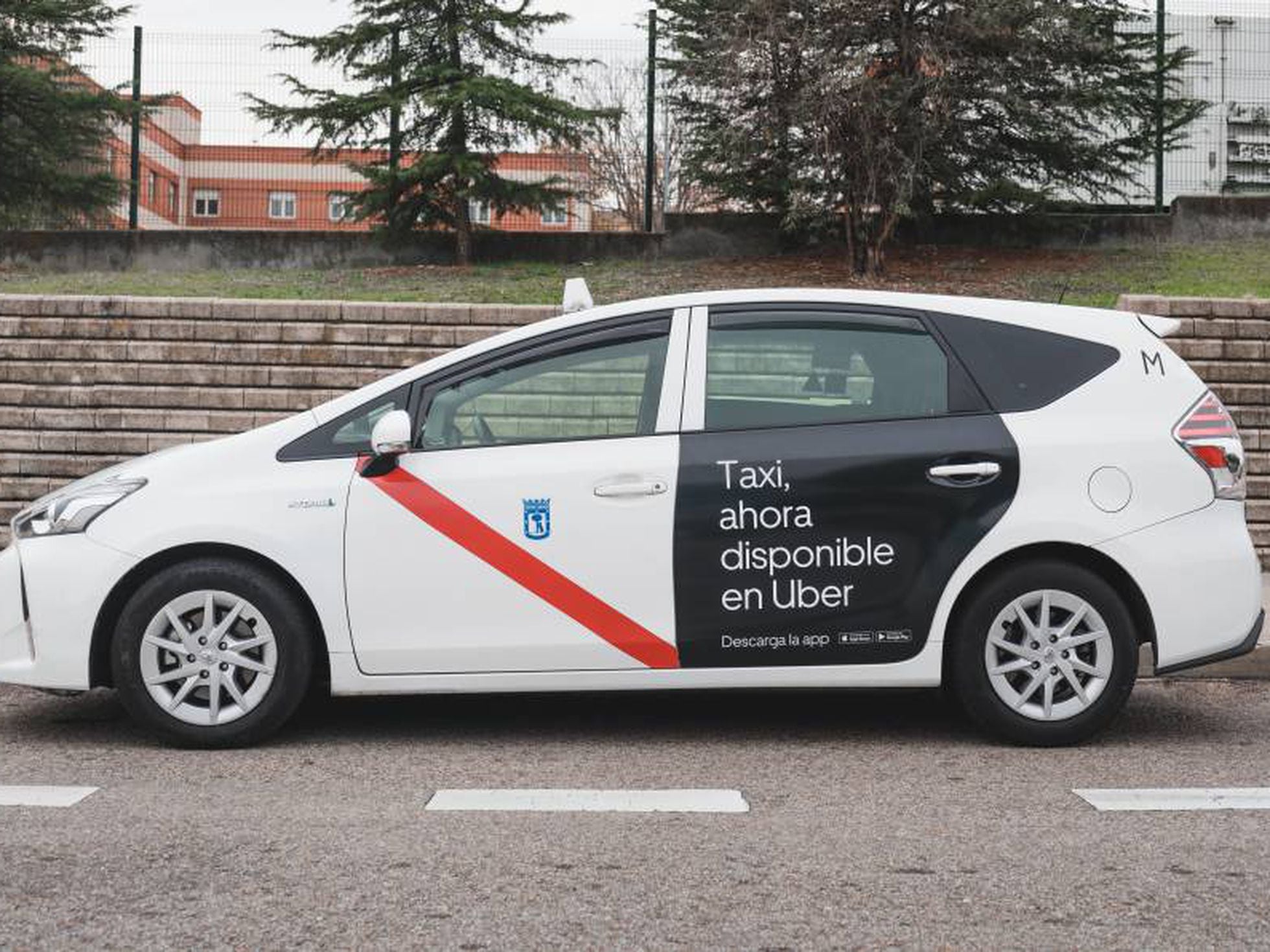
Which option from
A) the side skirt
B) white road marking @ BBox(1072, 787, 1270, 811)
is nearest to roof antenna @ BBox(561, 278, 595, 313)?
the side skirt

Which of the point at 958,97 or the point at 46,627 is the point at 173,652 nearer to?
the point at 46,627

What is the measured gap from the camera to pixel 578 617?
5.36 meters

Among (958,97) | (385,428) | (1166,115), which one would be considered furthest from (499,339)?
(1166,115)

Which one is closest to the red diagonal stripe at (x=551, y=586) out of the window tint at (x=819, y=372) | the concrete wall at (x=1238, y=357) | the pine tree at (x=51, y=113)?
the window tint at (x=819, y=372)

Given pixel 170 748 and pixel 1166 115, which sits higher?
pixel 1166 115

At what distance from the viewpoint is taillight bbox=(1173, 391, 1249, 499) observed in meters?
5.48

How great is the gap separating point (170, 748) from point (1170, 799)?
3429 mm

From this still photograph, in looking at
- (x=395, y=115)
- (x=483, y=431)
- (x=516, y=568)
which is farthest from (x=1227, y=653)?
(x=395, y=115)

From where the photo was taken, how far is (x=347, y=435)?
18.1 ft

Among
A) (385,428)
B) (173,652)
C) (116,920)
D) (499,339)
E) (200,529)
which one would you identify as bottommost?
(116,920)

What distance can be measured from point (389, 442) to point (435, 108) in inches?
517

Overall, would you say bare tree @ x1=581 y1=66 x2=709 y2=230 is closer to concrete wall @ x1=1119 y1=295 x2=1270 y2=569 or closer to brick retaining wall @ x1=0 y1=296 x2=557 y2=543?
brick retaining wall @ x1=0 y1=296 x2=557 y2=543

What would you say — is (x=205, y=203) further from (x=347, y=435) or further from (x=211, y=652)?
(x=211, y=652)

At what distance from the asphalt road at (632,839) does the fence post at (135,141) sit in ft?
42.5
